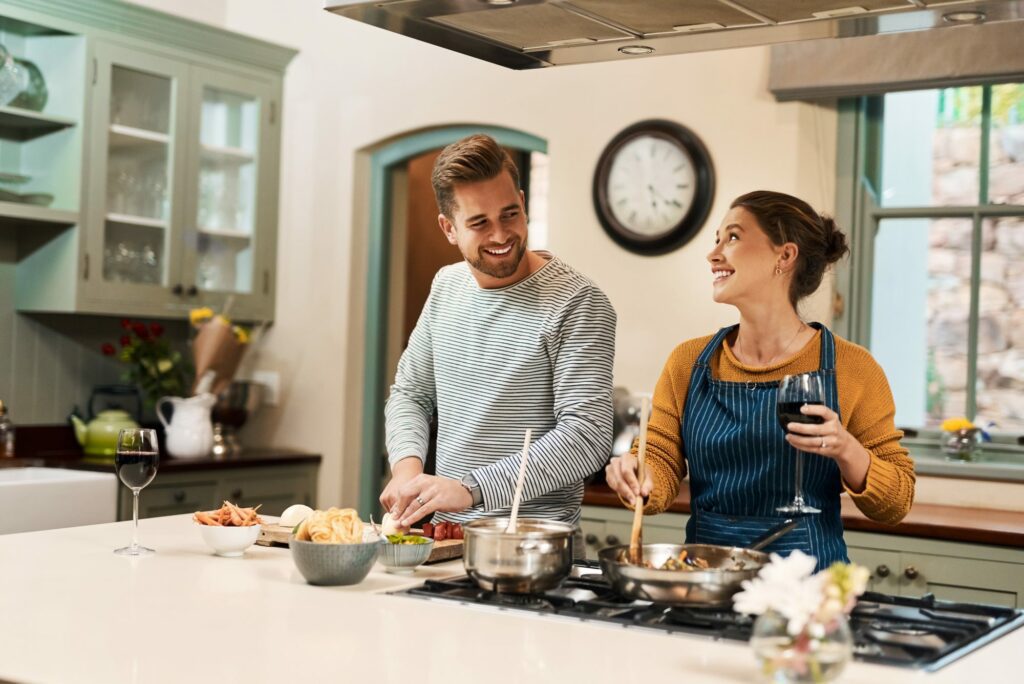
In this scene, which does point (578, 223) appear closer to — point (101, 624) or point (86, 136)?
point (86, 136)

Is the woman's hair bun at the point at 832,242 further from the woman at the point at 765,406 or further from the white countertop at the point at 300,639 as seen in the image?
the white countertop at the point at 300,639

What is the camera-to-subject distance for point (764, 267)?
2465 millimetres

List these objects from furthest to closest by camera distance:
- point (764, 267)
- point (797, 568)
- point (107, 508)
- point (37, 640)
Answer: point (107, 508), point (764, 267), point (37, 640), point (797, 568)

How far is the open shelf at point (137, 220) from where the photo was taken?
4.54 meters

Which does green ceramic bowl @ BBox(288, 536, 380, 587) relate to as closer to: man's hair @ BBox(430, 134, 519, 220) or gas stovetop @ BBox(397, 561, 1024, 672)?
gas stovetop @ BBox(397, 561, 1024, 672)

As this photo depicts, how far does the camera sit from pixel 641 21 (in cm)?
219

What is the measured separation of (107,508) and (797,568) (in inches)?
123

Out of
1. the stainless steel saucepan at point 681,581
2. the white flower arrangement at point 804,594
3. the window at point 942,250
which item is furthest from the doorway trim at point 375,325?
the white flower arrangement at point 804,594

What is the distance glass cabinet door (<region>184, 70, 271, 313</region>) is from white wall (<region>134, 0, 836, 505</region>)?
16cm

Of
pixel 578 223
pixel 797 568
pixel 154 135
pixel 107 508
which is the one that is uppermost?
pixel 154 135

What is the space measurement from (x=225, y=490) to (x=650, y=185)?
1929mm

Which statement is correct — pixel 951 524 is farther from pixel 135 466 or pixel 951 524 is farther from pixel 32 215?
pixel 32 215

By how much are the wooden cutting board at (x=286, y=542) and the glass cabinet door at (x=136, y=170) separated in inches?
92.9

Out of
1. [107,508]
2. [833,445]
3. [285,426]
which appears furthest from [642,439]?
[285,426]
